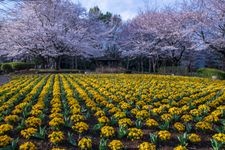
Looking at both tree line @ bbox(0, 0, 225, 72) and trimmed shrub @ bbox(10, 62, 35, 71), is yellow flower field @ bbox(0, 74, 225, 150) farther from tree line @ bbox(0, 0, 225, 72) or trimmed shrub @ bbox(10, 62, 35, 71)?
trimmed shrub @ bbox(10, 62, 35, 71)

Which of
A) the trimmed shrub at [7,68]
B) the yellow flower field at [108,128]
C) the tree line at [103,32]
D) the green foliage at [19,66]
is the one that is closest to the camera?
the yellow flower field at [108,128]

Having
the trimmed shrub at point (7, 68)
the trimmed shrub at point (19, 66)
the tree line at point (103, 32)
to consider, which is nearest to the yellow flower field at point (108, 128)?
the tree line at point (103, 32)

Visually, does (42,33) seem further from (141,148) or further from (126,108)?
(141,148)

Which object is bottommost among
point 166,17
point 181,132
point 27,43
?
point 181,132

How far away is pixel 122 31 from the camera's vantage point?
46.7m

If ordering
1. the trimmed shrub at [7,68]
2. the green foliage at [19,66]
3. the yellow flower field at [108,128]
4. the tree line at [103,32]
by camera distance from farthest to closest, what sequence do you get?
the green foliage at [19,66] → the trimmed shrub at [7,68] → the tree line at [103,32] → the yellow flower field at [108,128]

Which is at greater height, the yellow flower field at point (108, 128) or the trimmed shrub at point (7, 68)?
the trimmed shrub at point (7, 68)

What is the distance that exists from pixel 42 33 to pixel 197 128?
26.4 meters

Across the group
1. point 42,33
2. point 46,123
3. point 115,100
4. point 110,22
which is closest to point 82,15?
point 42,33

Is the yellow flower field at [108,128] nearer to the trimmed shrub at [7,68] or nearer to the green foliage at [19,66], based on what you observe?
the trimmed shrub at [7,68]

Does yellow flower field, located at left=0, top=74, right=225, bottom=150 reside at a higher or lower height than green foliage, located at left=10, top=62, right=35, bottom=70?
lower

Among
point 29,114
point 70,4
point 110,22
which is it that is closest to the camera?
point 29,114

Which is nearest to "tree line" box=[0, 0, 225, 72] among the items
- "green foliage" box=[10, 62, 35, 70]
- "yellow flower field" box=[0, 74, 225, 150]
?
"green foliage" box=[10, 62, 35, 70]

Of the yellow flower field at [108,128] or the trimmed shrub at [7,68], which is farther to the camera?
the trimmed shrub at [7,68]
